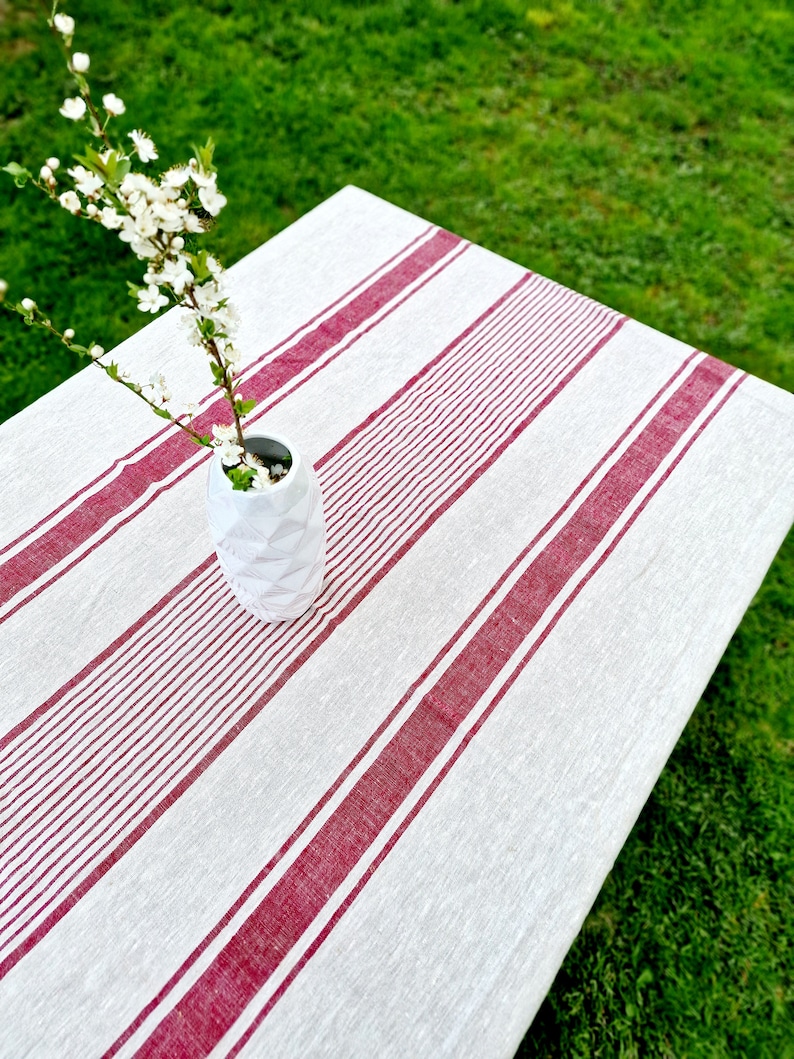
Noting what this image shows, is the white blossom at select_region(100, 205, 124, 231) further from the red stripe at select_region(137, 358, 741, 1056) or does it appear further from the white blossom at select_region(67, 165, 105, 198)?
the red stripe at select_region(137, 358, 741, 1056)

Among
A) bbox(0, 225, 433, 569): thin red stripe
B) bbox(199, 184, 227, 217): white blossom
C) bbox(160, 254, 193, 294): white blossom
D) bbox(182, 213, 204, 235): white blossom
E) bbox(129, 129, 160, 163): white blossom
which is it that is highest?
bbox(129, 129, 160, 163): white blossom

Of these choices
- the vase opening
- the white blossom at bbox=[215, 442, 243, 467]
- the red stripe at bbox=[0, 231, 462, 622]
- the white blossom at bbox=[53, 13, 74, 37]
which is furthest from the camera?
the red stripe at bbox=[0, 231, 462, 622]

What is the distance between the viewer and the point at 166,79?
111 inches

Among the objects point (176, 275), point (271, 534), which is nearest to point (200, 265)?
point (176, 275)

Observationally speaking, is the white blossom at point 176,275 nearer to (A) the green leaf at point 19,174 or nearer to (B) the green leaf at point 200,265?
(B) the green leaf at point 200,265

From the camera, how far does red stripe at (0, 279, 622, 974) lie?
0.88m

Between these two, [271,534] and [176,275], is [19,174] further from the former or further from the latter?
[271,534]

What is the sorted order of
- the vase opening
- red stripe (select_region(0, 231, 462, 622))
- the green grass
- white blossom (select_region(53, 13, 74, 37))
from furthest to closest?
the green grass, red stripe (select_region(0, 231, 462, 622)), the vase opening, white blossom (select_region(53, 13, 74, 37))

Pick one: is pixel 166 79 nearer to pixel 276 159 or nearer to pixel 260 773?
pixel 276 159

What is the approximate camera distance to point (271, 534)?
→ 922 millimetres

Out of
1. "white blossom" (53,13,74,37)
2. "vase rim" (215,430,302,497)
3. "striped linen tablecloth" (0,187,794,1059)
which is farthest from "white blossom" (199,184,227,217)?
"striped linen tablecloth" (0,187,794,1059)

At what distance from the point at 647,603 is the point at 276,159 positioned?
219 cm

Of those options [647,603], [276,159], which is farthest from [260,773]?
[276,159]

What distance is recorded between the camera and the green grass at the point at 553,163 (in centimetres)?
171
